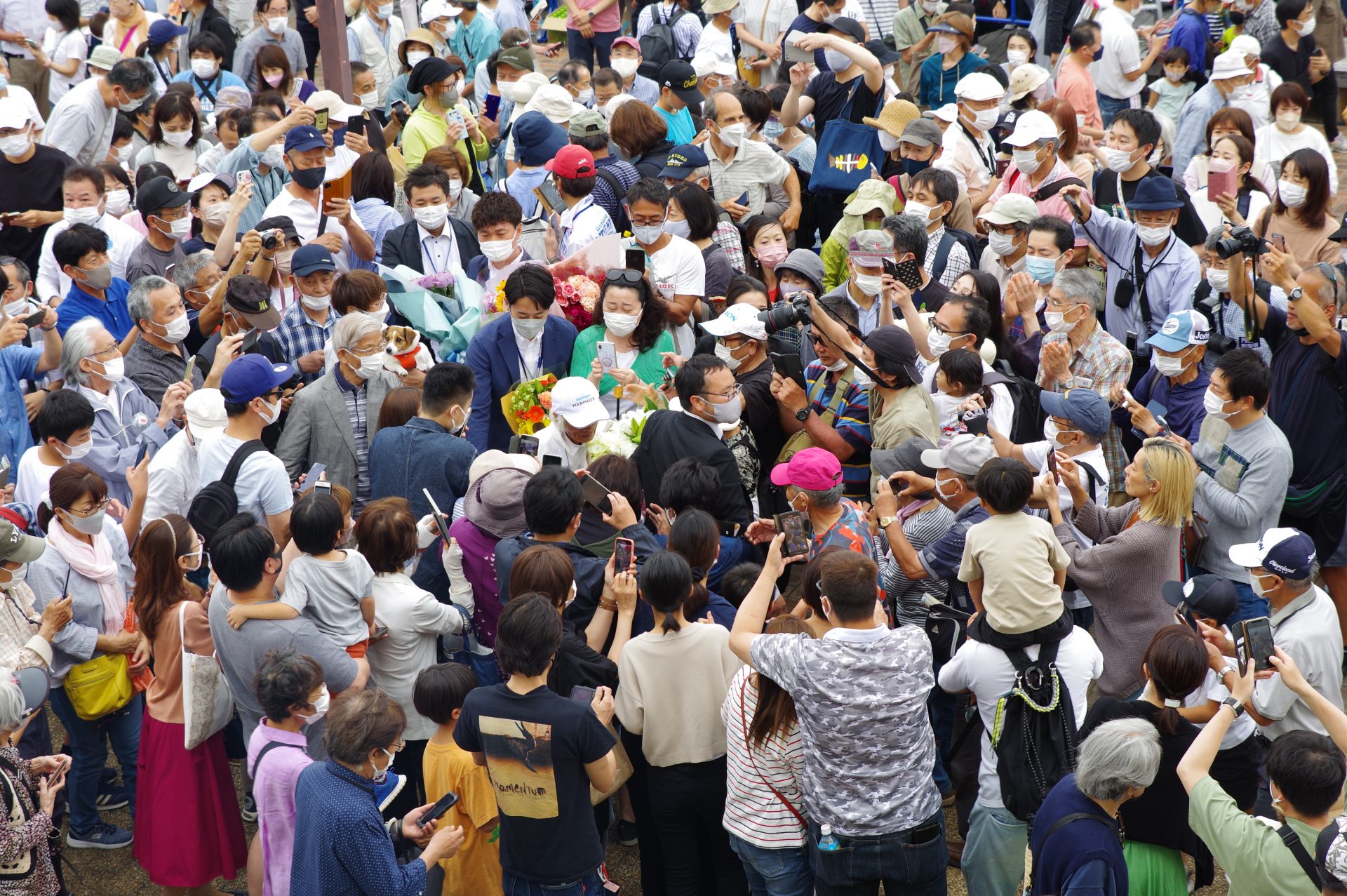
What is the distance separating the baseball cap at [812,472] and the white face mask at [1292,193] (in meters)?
4.22

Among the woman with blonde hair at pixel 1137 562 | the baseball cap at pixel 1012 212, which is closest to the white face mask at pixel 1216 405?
the woman with blonde hair at pixel 1137 562

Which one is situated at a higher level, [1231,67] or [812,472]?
[812,472]

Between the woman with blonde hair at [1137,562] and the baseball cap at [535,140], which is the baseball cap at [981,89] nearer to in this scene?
the baseball cap at [535,140]

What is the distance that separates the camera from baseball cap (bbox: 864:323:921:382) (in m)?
5.71

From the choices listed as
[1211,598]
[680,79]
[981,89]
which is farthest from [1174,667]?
[680,79]

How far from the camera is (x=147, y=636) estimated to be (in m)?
4.95

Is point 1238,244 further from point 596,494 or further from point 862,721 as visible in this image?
point 862,721

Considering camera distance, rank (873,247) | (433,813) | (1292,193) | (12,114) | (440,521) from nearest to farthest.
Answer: (433,813) → (440,521) → (873,247) → (1292,193) → (12,114)

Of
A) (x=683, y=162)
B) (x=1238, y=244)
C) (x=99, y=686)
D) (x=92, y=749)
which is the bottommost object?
(x=92, y=749)

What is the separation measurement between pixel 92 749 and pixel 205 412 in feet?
4.96

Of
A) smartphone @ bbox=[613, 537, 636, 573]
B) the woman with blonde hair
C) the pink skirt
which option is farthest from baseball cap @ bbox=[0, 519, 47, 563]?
the woman with blonde hair

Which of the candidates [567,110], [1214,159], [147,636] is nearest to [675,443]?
[147,636]

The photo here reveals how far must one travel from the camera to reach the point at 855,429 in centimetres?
607

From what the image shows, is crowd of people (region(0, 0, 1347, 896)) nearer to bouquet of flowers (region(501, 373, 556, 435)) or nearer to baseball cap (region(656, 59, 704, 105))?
bouquet of flowers (region(501, 373, 556, 435))
